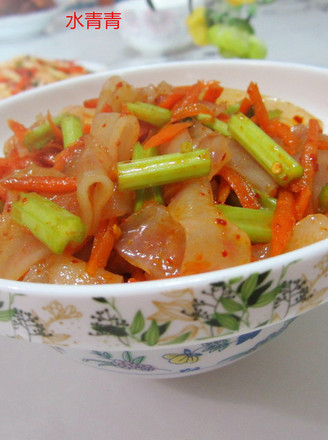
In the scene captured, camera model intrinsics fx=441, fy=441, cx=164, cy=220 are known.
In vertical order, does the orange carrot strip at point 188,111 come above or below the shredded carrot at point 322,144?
above

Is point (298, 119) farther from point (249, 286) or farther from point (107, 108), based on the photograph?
point (249, 286)

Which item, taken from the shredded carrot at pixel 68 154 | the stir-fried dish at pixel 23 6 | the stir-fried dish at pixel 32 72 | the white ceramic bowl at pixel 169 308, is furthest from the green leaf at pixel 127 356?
the stir-fried dish at pixel 23 6

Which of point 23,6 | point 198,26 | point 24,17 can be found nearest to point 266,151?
point 198,26

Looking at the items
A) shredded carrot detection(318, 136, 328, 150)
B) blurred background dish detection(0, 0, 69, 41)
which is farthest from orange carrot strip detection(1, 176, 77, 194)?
blurred background dish detection(0, 0, 69, 41)

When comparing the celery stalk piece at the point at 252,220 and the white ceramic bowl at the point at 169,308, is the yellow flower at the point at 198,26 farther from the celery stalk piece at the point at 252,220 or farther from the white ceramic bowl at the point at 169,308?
the white ceramic bowl at the point at 169,308

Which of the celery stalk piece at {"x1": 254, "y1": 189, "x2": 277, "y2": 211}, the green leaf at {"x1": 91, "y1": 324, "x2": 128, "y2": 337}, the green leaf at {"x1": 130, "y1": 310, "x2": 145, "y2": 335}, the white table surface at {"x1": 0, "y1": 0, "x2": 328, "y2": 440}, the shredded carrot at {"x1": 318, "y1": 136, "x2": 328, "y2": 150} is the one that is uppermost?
the shredded carrot at {"x1": 318, "y1": 136, "x2": 328, "y2": 150}

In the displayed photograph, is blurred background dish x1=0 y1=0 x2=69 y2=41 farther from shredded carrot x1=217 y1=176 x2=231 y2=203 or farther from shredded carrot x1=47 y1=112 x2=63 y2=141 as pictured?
shredded carrot x1=217 y1=176 x2=231 y2=203
